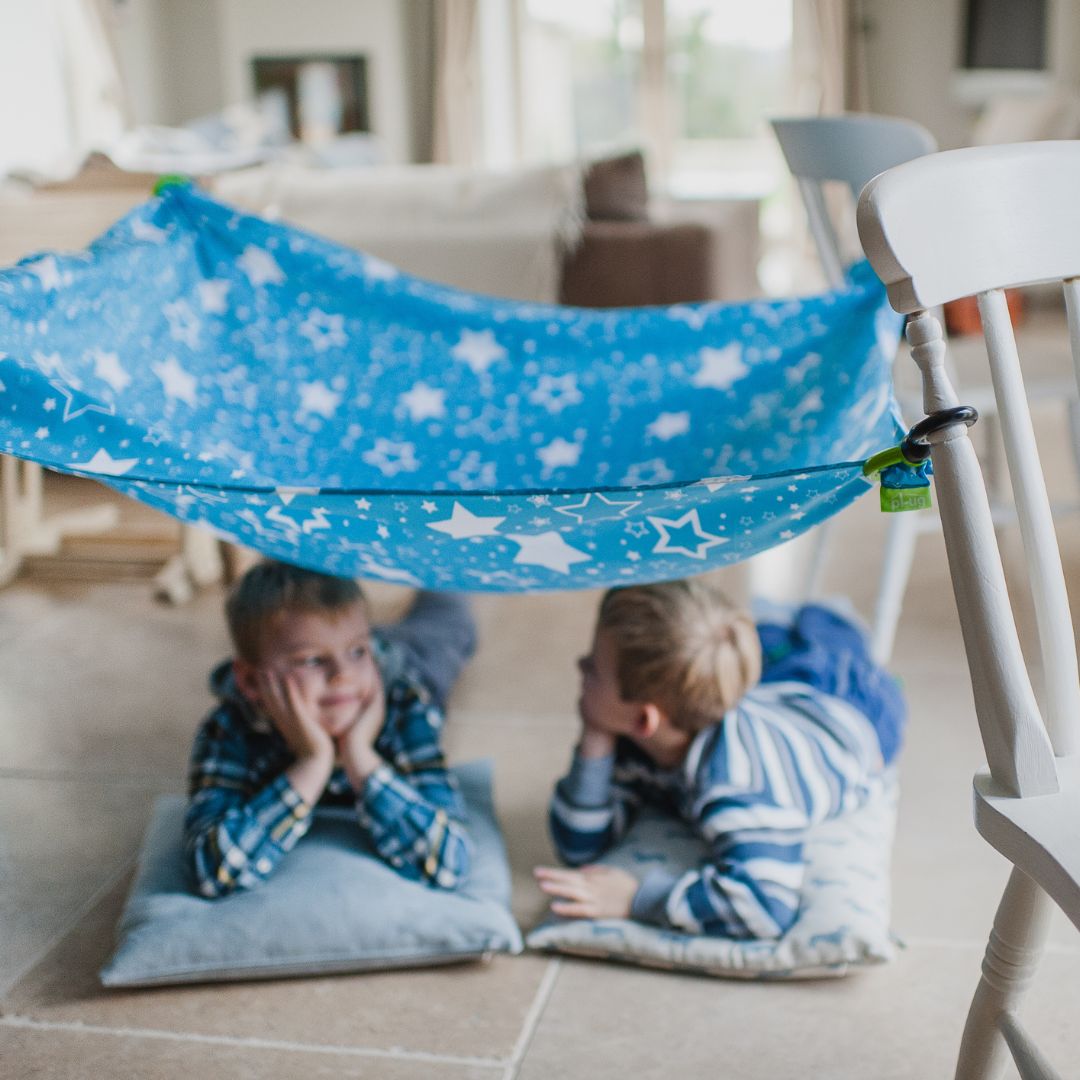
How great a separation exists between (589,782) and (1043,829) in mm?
724

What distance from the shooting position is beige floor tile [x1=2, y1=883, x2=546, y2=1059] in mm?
1266

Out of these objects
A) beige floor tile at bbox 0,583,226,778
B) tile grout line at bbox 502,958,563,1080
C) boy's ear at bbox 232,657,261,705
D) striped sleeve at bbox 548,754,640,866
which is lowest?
tile grout line at bbox 502,958,563,1080

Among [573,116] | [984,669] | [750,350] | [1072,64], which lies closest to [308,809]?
[750,350]

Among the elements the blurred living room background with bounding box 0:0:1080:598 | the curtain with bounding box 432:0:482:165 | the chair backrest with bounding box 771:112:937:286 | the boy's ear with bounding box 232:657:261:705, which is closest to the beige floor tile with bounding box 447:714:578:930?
the boy's ear with bounding box 232:657:261:705

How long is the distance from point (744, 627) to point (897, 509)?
53cm

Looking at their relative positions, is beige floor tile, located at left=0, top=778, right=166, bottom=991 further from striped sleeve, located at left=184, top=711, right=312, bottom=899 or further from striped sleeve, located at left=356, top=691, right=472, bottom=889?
striped sleeve, located at left=356, top=691, right=472, bottom=889

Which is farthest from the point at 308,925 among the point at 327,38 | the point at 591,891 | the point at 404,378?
the point at 327,38

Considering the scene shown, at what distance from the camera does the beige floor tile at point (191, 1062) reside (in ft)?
3.97

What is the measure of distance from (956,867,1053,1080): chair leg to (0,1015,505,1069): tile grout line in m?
0.44

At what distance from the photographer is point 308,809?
4.71 feet

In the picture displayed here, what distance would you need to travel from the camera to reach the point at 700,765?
141cm

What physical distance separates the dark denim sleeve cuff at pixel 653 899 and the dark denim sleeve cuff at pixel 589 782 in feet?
0.40

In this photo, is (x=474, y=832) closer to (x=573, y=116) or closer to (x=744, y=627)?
(x=744, y=627)

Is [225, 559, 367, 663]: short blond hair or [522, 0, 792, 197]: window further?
[522, 0, 792, 197]: window
